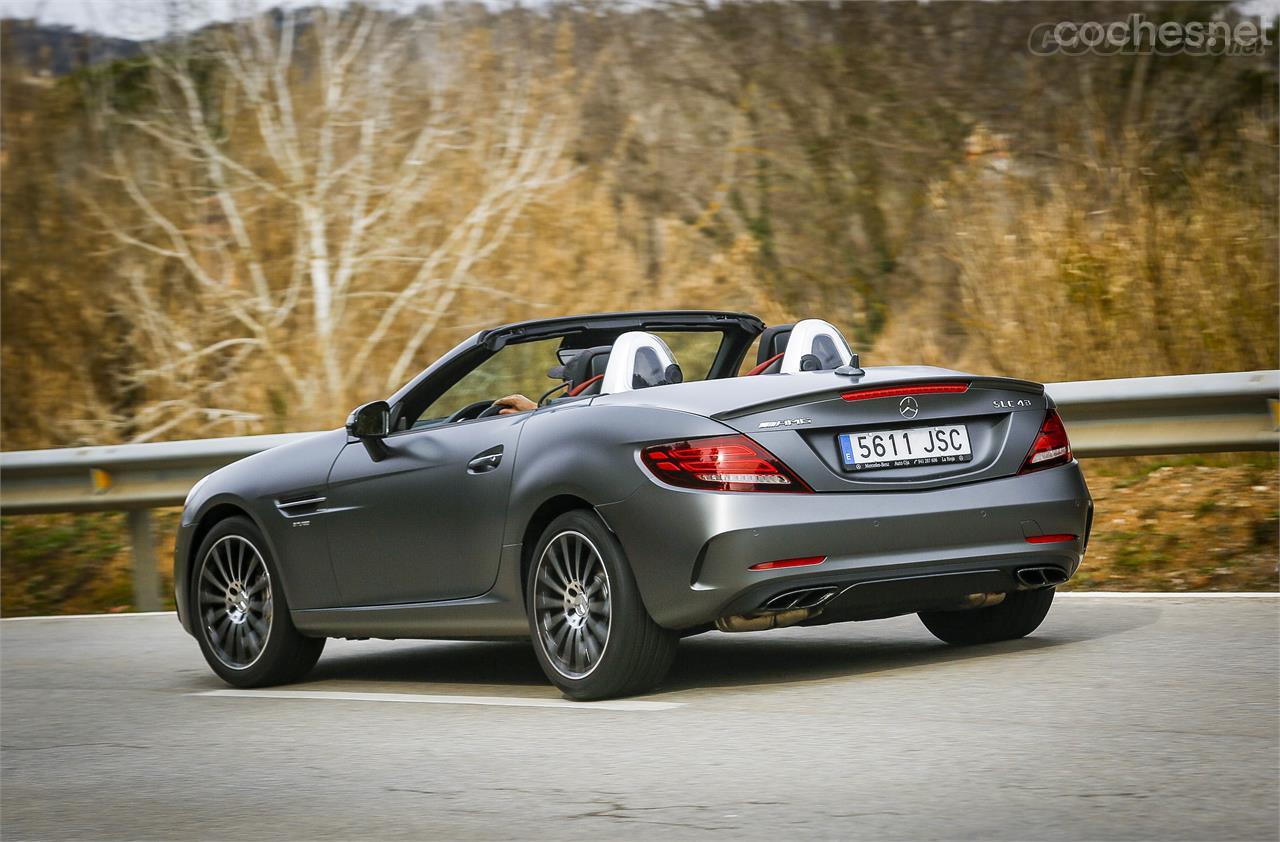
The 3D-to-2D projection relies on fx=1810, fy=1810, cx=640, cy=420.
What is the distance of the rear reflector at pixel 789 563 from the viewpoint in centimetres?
602

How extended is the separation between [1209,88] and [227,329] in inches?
384

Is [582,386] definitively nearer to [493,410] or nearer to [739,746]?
[493,410]

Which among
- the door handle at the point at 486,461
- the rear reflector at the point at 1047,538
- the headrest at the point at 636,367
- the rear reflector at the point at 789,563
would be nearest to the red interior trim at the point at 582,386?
the headrest at the point at 636,367

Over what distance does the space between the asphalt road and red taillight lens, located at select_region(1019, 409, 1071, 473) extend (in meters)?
0.73

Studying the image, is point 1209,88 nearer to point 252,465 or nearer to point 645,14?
point 645,14

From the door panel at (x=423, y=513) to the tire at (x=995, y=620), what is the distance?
72.0 inches

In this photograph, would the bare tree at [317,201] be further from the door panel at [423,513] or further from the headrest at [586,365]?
the headrest at [586,365]

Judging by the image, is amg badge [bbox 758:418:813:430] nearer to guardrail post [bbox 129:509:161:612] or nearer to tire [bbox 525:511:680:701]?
Answer: tire [bbox 525:511:680:701]

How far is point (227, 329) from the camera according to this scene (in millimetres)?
17969

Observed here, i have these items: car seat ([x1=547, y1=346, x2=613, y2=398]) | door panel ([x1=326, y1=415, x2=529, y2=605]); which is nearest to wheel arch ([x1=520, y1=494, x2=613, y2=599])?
door panel ([x1=326, y1=415, x2=529, y2=605])

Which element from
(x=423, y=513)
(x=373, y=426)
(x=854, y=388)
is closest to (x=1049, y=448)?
(x=854, y=388)

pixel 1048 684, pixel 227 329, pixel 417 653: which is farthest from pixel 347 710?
pixel 227 329

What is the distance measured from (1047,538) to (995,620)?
89 cm

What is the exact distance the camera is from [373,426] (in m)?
7.48
